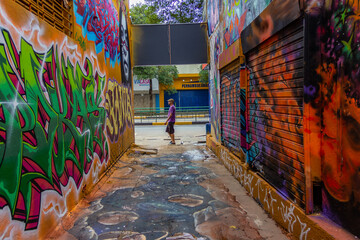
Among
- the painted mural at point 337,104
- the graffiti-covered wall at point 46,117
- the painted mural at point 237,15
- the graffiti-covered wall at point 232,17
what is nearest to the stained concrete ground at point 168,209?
the graffiti-covered wall at point 46,117

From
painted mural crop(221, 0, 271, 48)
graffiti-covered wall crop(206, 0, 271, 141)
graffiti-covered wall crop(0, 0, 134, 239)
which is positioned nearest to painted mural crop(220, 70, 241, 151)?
graffiti-covered wall crop(206, 0, 271, 141)

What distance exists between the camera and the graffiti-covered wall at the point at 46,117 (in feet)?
7.92

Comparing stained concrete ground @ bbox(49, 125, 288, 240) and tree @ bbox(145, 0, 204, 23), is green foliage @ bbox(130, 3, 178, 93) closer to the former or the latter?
tree @ bbox(145, 0, 204, 23)

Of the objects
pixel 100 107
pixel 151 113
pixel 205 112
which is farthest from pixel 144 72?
pixel 100 107

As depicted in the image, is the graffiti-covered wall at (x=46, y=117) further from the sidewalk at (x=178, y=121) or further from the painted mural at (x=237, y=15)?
the sidewalk at (x=178, y=121)

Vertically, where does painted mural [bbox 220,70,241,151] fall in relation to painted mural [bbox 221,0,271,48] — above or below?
below

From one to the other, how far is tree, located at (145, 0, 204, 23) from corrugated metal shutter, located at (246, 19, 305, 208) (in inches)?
594

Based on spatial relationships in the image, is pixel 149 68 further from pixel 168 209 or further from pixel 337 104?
pixel 337 104

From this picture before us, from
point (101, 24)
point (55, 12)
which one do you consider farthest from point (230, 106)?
point (55, 12)

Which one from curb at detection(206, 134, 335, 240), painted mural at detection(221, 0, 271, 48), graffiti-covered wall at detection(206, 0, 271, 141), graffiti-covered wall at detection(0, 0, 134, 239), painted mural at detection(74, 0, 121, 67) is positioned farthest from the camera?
painted mural at detection(74, 0, 121, 67)

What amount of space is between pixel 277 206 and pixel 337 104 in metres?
1.65

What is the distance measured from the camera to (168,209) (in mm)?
4043

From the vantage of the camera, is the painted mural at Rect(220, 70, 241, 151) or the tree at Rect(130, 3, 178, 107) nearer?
the painted mural at Rect(220, 70, 241, 151)

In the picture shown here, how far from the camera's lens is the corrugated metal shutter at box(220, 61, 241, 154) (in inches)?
232
